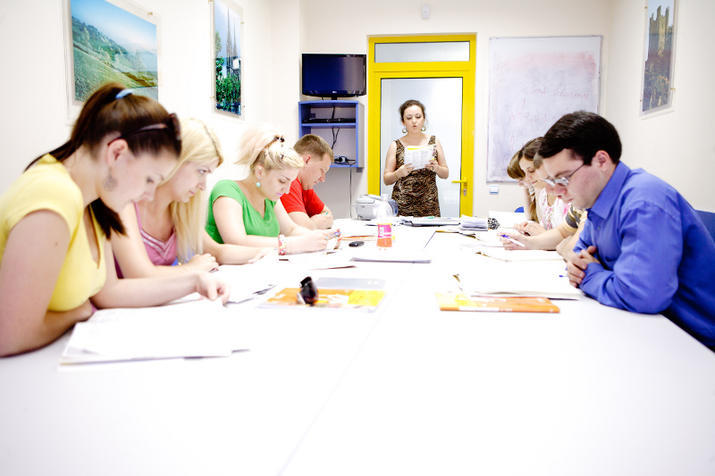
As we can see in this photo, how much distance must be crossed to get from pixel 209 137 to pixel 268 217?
98 cm

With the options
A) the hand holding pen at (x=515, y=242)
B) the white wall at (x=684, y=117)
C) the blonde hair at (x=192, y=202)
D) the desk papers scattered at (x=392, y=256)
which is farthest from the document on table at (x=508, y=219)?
the blonde hair at (x=192, y=202)

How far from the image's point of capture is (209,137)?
1.75m

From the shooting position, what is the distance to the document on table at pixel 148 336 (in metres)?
0.99

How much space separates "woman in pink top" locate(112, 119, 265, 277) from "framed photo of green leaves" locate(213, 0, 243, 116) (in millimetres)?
2480

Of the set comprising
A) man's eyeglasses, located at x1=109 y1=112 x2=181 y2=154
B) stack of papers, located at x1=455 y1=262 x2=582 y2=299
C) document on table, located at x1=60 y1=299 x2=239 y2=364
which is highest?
man's eyeglasses, located at x1=109 y1=112 x2=181 y2=154

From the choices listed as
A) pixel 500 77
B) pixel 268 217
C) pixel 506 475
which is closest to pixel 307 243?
pixel 268 217

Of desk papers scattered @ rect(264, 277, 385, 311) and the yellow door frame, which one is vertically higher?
the yellow door frame

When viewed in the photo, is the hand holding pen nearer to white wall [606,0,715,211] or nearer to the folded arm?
white wall [606,0,715,211]

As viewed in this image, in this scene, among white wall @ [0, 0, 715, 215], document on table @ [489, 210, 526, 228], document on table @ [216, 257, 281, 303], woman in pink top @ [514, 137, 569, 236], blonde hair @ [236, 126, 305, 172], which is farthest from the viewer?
document on table @ [489, 210, 526, 228]

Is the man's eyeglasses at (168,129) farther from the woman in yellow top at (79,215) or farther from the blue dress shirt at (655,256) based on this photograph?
the blue dress shirt at (655,256)

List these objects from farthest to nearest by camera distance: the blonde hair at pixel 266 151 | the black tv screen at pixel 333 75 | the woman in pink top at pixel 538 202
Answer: the black tv screen at pixel 333 75, the woman in pink top at pixel 538 202, the blonde hair at pixel 266 151

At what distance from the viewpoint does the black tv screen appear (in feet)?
17.2

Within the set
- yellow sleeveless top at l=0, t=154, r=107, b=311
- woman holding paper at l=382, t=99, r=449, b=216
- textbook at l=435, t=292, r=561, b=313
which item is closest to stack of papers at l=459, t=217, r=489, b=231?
woman holding paper at l=382, t=99, r=449, b=216

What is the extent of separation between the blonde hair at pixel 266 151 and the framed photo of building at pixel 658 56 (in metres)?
2.95
